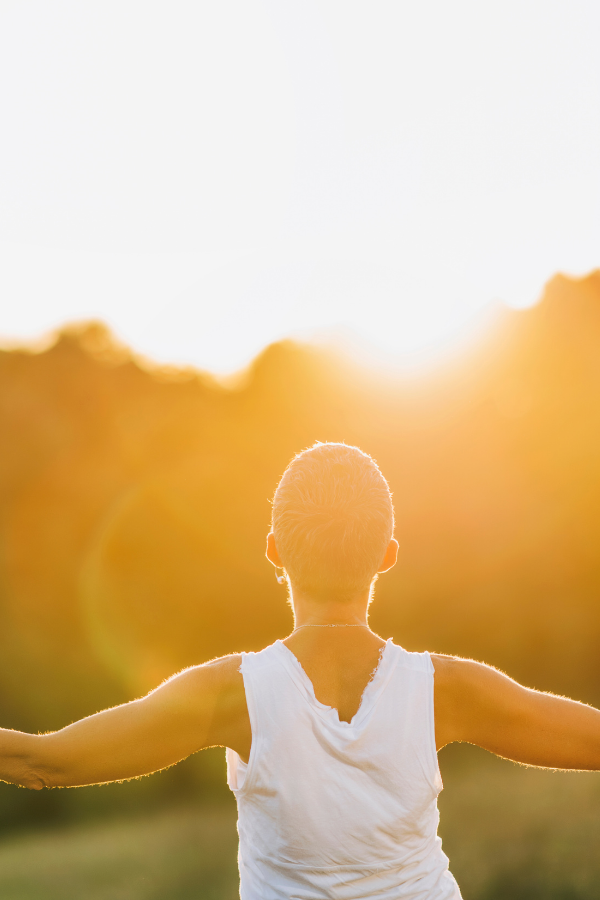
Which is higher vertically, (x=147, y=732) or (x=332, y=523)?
(x=332, y=523)

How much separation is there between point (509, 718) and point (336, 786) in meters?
0.45

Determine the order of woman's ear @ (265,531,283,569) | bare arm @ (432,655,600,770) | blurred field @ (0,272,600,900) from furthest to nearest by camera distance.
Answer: blurred field @ (0,272,600,900) < woman's ear @ (265,531,283,569) < bare arm @ (432,655,600,770)

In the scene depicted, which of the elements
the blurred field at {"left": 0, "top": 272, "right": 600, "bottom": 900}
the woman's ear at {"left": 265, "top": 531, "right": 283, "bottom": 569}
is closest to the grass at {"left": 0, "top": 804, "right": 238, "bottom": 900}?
the blurred field at {"left": 0, "top": 272, "right": 600, "bottom": 900}

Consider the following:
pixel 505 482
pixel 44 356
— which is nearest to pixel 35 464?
pixel 44 356

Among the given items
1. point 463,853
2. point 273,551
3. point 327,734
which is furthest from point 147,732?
point 463,853

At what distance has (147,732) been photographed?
68.9 inches

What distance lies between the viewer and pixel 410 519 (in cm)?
1470

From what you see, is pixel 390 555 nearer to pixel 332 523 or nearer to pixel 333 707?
pixel 332 523

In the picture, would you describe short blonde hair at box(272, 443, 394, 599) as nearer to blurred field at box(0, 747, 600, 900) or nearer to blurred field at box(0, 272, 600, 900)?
blurred field at box(0, 747, 600, 900)

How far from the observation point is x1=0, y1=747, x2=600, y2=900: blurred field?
9.38 metres

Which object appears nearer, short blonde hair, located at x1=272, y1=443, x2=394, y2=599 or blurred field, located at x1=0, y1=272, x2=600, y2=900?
short blonde hair, located at x1=272, y1=443, x2=394, y2=599

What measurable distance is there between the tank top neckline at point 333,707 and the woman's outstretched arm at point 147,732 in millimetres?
123

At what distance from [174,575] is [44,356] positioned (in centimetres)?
566

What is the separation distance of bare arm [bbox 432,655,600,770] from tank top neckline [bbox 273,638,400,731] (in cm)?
13
